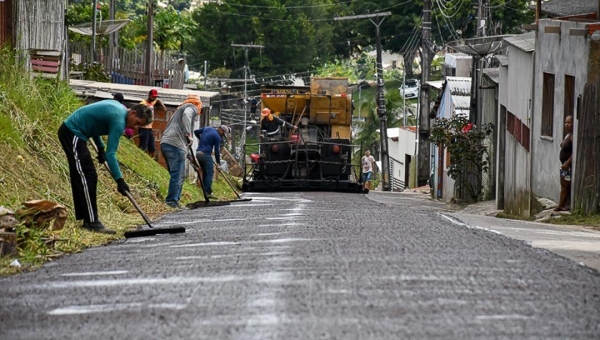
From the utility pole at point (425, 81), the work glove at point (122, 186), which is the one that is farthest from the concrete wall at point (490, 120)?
the work glove at point (122, 186)

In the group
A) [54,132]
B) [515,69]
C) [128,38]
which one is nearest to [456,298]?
[54,132]

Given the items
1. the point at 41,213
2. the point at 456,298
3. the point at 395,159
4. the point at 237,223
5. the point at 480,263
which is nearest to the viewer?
the point at 456,298

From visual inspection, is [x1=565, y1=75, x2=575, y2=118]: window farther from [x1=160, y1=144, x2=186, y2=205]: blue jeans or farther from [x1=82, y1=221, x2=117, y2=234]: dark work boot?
[x1=82, y1=221, x2=117, y2=234]: dark work boot

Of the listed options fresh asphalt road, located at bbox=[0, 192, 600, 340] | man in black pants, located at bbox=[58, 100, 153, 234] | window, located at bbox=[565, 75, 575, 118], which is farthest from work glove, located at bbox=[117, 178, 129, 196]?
window, located at bbox=[565, 75, 575, 118]

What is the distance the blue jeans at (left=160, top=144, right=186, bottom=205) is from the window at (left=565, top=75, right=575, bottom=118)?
20.2 feet

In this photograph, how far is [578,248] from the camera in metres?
11.6

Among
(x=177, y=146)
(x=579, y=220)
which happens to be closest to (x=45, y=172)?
(x=177, y=146)

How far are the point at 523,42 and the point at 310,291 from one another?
16.7m

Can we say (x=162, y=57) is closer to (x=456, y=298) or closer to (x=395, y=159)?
(x=395, y=159)

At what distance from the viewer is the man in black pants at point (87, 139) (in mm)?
13070

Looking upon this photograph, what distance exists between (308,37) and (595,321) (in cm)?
6351

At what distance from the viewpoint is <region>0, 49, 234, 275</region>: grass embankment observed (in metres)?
12.5

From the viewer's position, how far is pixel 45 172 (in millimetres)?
15930

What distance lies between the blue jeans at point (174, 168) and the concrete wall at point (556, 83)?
602 centimetres
